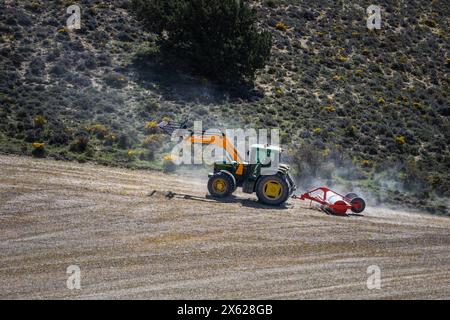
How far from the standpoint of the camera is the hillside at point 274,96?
95.3 feet

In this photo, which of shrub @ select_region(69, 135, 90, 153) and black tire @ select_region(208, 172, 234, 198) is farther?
shrub @ select_region(69, 135, 90, 153)

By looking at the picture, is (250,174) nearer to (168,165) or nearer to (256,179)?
(256,179)

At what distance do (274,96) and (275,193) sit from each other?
2068 centimetres

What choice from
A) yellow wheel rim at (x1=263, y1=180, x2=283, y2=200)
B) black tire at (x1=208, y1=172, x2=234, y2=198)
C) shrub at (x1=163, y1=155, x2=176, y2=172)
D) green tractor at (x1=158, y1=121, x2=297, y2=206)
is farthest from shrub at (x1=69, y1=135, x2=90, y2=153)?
yellow wheel rim at (x1=263, y1=180, x2=283, y2=200)

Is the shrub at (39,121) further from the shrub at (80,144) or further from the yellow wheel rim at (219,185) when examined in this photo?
the yellow wheel rim at (219,185)

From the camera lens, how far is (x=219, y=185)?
2123cm

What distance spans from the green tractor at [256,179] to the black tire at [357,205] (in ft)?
8.20

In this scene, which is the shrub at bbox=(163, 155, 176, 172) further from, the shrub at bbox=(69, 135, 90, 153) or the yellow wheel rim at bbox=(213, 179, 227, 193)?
the yellow wheel rim at bbox=(213, 179, 227, 193)

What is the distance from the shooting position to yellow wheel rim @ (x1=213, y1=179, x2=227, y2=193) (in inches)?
831

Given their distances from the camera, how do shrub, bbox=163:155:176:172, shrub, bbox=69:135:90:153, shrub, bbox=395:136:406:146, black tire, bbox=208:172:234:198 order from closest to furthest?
black tire, bbox=208:172:234:198 < shrub, bbox=163:155:176:172 < shrub, bbox=69:135:90:153 < shrub, bbox=395:136:406:146

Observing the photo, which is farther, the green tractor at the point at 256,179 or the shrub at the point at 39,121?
the shrub at the point at 39,121

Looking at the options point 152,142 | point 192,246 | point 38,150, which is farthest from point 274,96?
point 192,246

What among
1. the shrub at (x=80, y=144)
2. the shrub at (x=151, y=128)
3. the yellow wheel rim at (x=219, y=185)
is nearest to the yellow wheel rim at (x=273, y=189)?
the yellow wheel rim at (x=219, y=185)

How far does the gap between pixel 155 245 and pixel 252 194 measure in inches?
252
